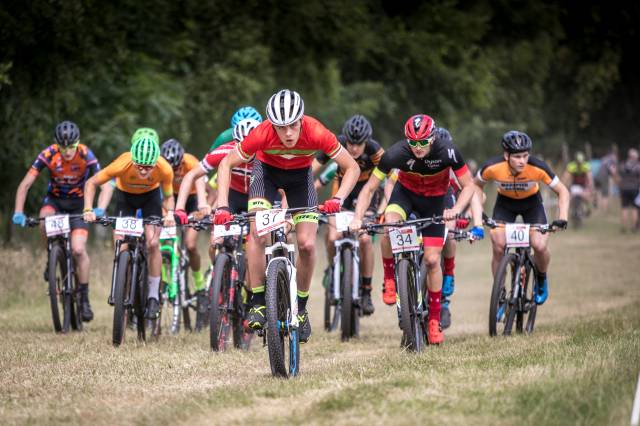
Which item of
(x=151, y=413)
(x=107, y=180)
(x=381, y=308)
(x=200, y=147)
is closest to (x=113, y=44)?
(x=200, y=147)

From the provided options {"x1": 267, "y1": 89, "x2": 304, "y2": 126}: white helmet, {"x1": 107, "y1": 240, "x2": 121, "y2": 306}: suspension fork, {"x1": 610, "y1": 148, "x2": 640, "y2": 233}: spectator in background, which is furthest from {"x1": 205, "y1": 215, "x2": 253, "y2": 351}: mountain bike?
{"x1": 610, "y1": 148, "x2": 640, "y2": 233}: spectator in background

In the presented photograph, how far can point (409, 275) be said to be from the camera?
35.9 ft

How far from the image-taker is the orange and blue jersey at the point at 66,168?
13.8m

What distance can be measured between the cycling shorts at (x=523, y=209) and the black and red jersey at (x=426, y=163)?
1.86 m

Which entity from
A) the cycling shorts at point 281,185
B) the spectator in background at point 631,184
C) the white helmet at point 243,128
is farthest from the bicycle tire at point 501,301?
the spectator in background at point 631,184

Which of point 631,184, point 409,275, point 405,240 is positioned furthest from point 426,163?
point 631,184

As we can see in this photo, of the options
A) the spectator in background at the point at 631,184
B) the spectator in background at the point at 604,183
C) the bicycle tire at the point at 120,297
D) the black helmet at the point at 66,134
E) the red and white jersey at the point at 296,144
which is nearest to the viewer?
the red and white jersey at the point at 296,144

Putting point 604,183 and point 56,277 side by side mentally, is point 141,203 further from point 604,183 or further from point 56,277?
point 604,183

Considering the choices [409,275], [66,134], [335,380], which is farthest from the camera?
[66,134]

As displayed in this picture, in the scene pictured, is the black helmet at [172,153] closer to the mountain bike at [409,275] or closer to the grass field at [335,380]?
the grass field at [335,380]

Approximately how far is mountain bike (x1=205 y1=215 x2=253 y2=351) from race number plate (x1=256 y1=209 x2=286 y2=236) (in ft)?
7.69

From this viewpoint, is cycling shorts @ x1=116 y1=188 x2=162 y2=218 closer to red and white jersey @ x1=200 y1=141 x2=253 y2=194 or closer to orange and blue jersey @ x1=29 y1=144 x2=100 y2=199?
orange and blue jersey @ x1=29 y1=144 x2=100 y2=199

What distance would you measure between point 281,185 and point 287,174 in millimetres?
108

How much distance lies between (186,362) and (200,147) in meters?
15.9
